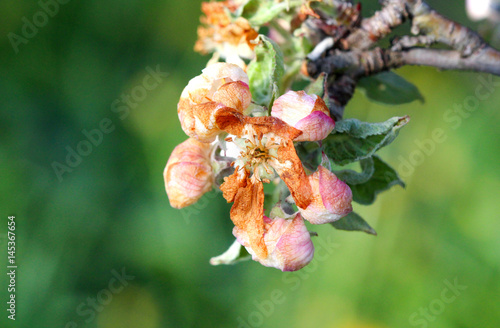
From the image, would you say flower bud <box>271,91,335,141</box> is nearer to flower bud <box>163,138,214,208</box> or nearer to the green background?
flower bud <box>163,138,214,208</box>

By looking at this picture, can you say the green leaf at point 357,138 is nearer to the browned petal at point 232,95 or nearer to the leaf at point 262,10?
the browned petal at point 232,95

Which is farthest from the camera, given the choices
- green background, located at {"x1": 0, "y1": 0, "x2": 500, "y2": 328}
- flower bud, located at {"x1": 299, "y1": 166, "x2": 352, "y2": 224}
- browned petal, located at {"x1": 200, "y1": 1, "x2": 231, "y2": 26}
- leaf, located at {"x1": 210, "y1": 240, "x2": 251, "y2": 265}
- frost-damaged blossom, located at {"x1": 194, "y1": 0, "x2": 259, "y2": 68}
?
green background, located at {"x1": 0, "y1": 0, "x2": 500, "y2": 328}

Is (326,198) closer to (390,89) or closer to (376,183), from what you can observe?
(376,183)

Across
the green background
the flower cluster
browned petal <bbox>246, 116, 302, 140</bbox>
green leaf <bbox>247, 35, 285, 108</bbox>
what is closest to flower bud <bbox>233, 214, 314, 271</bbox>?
the flower cluster

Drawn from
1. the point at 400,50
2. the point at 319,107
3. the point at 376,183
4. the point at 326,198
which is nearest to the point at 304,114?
the point at 319,107

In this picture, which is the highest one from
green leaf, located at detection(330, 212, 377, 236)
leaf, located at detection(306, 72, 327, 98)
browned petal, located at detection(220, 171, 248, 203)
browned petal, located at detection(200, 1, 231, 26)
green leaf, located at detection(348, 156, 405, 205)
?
browned petal, located at detection(200, 1, 231, 26)

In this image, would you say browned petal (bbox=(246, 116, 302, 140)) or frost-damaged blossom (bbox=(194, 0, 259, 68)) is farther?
frost-damaged blossom (bbox=(194, 0, 259, 68))
